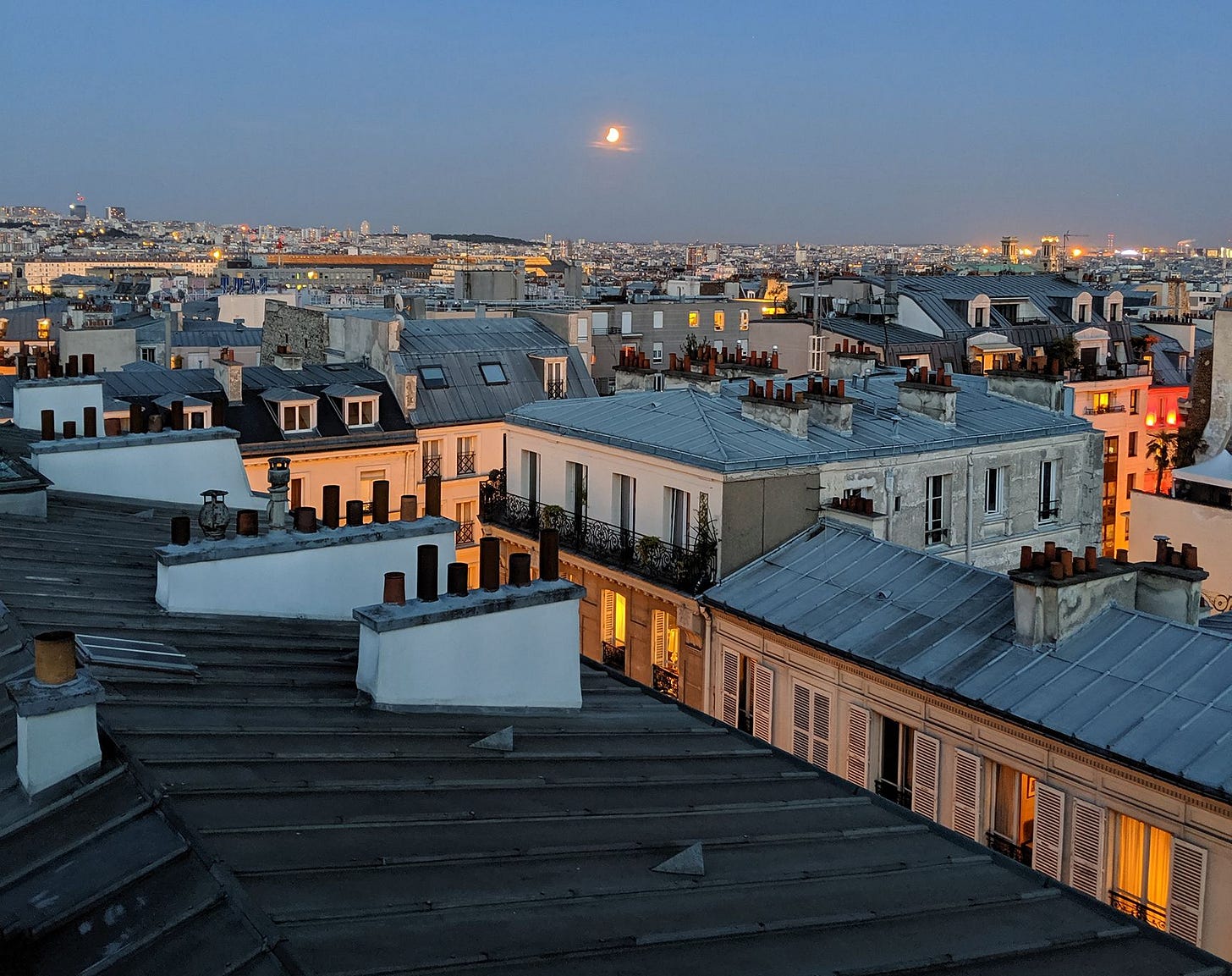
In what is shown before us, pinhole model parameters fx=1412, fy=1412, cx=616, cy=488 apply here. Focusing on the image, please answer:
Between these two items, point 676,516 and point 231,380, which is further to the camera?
point 231,380

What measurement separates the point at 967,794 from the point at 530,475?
1469cm

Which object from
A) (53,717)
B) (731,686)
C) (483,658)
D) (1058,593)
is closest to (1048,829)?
(1058,593)

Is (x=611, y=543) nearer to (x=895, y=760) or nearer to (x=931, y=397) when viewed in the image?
(x=931, y=397)

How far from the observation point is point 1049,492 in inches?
1277

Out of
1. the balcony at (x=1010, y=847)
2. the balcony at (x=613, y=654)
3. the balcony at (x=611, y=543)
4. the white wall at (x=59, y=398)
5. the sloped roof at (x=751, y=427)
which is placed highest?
the white wall at (x=59, y=398)

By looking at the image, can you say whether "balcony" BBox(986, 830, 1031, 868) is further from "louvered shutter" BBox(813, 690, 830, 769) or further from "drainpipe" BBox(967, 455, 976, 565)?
"drainpipe" BBox(967, 455, 976, 565)

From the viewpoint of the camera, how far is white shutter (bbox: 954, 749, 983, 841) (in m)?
19.5

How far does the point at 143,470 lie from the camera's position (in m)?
20.8

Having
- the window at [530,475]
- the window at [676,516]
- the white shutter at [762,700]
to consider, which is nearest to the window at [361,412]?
the window at [530,475]

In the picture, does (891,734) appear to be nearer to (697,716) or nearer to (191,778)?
(697,716)

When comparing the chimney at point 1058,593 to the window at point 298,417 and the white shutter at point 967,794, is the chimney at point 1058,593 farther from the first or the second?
the window at point 298,417

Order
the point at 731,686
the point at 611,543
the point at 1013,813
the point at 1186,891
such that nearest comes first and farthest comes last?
the point at 1186,891 → the point at 1013,813 → the point at 731,686 → the point at 611,543

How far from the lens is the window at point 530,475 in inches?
1246

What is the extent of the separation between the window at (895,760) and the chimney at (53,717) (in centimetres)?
1433
